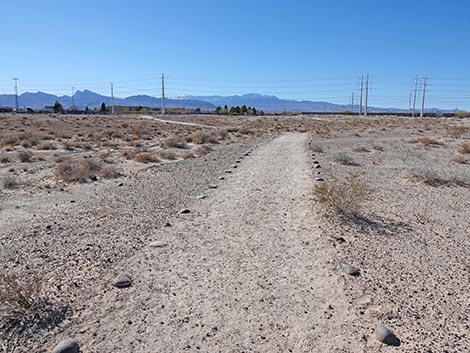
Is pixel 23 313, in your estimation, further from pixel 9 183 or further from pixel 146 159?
pixel 146 159

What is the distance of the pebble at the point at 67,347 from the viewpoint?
4168 mm

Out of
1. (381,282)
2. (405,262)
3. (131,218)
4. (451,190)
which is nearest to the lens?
(381,282)

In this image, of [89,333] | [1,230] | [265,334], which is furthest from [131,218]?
[265,334]

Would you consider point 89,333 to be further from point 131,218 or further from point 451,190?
point 451,190

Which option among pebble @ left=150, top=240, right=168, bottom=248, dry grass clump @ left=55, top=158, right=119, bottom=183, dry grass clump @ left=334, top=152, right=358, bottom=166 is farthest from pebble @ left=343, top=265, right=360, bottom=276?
dry grass clump @ left=334, top=152, right=358, bottom=166

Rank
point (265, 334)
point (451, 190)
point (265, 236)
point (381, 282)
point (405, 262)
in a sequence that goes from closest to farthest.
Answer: point (265, 334)
point (381, 282)
point (405, 262)
point (265, 236)
point (451, 190)

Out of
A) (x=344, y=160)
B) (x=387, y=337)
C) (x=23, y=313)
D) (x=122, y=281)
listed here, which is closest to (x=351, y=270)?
(x=387, y=337)

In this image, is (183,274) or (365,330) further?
(183,274)

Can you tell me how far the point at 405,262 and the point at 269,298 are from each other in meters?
2.73

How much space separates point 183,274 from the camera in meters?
6.16

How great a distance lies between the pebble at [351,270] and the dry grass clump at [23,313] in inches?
160

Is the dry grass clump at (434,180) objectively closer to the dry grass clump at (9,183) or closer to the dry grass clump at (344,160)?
the dry grass clump at (344,160)

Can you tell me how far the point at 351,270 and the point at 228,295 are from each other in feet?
6.64

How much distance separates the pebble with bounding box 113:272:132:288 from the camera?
573 centimetres
